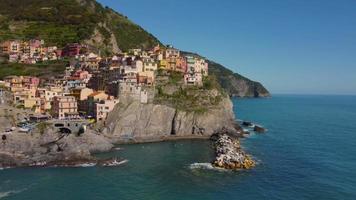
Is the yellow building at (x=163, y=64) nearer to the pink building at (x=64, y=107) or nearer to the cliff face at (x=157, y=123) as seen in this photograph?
the cliff face at (x=157, y=123)

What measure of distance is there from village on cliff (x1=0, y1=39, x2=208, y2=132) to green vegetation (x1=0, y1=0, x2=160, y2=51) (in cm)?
920

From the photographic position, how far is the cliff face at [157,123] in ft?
262

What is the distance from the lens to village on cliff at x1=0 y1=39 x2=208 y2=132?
3162 inches

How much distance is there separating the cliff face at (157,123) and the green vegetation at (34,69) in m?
35.4

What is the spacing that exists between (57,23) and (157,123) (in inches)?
2927

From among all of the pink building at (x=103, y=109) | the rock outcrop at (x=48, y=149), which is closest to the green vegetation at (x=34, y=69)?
the pink building at (x=103, y=109)

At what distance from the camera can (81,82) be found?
95688 mm

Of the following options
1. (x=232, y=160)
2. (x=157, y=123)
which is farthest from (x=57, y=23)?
(x=232, y=160)

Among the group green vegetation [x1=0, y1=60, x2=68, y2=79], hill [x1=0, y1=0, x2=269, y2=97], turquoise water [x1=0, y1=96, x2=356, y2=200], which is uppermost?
hill [x1=0, y1=0, x2=269, y2=97]

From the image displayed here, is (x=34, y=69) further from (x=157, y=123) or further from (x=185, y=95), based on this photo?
(x=185, y=95)

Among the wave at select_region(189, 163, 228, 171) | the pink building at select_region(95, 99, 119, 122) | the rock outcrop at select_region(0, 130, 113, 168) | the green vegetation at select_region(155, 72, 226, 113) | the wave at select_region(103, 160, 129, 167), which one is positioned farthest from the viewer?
the green vegetation at select_region(155, 72, 226, 113)

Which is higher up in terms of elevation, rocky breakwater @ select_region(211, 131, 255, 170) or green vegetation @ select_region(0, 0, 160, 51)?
green vegetation @ select_region(0, 0, 160, 51)

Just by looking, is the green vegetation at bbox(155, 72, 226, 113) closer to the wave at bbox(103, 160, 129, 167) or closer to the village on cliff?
the village on cliff

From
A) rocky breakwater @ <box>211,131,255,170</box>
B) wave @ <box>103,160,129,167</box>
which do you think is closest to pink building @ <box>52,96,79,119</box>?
wave @ <box>103,160,129,167</box>
